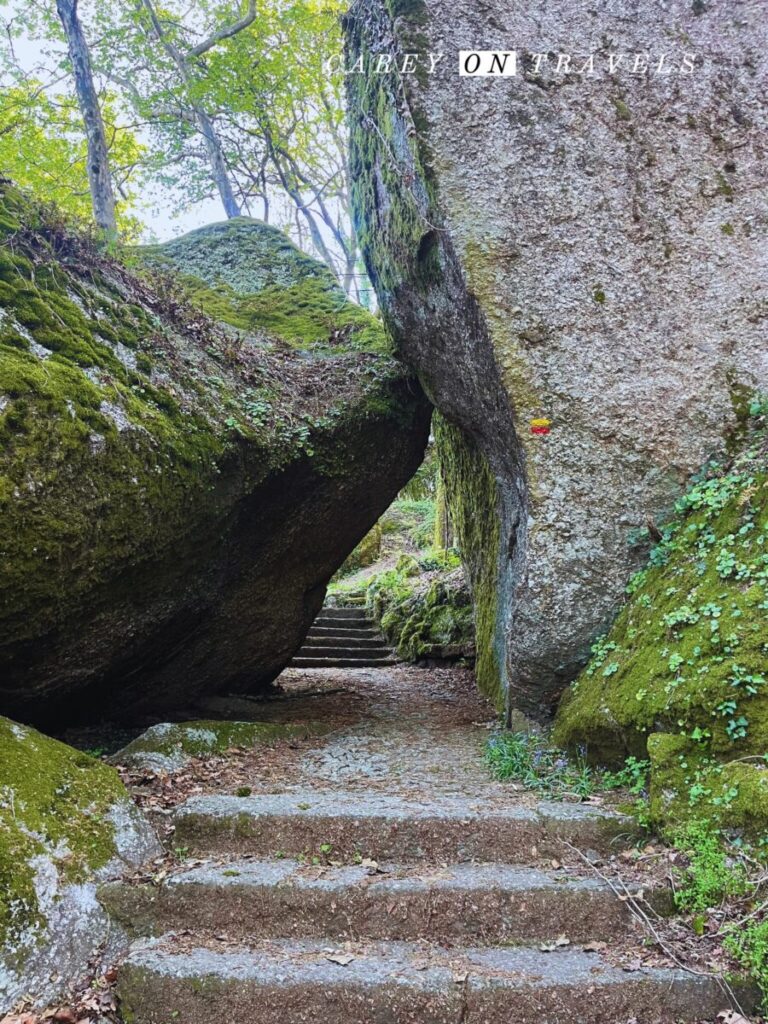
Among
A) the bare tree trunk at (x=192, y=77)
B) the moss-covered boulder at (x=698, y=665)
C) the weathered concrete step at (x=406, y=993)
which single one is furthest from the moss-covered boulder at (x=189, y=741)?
the bare tree trunk at (x=192, y=77)

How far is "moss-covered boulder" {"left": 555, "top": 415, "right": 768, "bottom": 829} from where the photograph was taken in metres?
3.27

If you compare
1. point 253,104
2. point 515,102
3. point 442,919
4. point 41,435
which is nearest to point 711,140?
point 515,102

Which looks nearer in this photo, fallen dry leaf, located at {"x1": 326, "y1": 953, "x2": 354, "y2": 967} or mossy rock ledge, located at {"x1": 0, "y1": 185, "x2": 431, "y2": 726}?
fallen dry leaf, located at {"x1": 326, "y1": 953, "x2": 354, "y2": 967}

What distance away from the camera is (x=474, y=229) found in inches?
208

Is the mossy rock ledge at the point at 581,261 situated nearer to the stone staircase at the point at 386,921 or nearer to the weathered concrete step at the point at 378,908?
the stone staircase at the point at 386,921

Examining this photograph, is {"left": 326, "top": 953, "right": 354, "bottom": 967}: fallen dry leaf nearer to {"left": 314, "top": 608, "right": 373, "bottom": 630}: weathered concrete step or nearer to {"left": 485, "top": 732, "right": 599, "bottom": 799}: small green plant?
{"left": 485, "top": 732, "right": 599, "bottom": 799}: small green plant

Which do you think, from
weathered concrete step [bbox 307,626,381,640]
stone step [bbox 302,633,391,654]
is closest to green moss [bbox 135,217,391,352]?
stone step [bbox 302,633,391,654]

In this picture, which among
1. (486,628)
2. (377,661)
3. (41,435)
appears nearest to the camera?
(41,435)

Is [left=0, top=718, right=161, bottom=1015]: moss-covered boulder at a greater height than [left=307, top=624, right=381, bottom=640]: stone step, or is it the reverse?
[left=0, top=718, right=161, bottom=1015]: moss-covered boulder

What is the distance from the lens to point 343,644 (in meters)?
12.6

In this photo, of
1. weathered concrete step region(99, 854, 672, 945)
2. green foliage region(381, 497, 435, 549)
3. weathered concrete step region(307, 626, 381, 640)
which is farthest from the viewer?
green foliage region(381, 497, 435, 549)

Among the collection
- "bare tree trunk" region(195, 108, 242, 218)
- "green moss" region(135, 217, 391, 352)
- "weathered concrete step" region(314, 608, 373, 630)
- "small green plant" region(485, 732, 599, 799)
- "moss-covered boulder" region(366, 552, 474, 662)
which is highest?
"bare tree trunk" region(195, 108, 242, 218)

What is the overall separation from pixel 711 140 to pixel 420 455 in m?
4.07

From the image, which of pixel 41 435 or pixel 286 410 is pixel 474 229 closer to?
pixel 286 410
